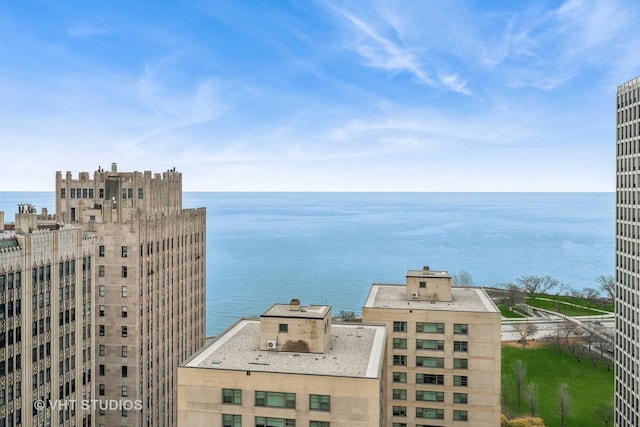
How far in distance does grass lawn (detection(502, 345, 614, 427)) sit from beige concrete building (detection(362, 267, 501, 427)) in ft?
138

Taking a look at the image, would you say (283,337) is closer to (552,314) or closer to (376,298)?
(376,298)

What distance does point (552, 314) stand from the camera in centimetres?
17038

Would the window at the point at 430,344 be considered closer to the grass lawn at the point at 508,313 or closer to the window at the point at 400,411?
the window at the point at 400,411

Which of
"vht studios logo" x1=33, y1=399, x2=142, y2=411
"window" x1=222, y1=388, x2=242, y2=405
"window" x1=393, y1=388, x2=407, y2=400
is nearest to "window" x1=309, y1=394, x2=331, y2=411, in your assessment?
"window" x1=222, y1=388, x2=242, y2=405

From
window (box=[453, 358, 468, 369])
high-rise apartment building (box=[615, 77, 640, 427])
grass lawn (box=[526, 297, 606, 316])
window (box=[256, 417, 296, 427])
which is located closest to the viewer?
window (box=[256, 417, 296, 427])

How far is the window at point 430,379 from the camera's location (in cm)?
6912

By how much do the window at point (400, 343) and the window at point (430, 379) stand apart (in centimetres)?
409

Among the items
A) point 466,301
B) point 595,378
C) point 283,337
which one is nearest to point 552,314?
point 595,378

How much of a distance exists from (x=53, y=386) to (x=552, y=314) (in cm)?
15035

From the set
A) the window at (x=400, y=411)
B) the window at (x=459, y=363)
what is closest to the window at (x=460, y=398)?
the window at (x=459, y=363)

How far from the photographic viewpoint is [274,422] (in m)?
43.7

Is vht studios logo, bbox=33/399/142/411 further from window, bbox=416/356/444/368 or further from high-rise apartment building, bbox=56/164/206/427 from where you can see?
window, bbox=416/356/444/368

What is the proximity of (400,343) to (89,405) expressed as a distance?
38890 mm

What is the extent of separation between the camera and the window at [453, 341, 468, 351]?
68.4 m
